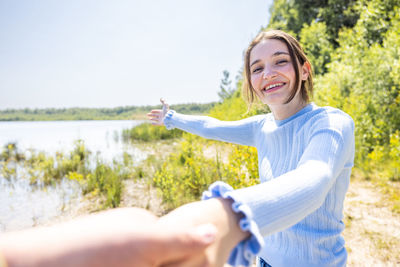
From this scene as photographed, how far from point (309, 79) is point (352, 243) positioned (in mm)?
2326

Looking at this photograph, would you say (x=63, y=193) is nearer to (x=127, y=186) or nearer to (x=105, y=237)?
(x=127, y=186)

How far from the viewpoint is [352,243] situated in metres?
2.60

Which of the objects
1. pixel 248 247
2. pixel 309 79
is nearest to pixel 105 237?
pixel 248 247

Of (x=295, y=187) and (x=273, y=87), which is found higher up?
(x=273, y=87)

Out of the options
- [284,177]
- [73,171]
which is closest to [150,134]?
[73,171]

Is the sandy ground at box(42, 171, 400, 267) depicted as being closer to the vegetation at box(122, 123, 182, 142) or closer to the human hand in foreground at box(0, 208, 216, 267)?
the human hand in foreground at box(0, 208, 216, 267)

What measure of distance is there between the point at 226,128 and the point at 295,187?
2.82 feet

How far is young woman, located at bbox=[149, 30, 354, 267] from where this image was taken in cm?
48

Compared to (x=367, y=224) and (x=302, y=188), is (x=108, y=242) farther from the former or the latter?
(x=367, y=224)

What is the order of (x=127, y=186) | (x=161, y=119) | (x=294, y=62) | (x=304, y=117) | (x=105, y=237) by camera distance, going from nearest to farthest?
(x=105, y=237) < (x=304, y=117) < (x=294, y=62) < (x=161, y=119) < (x=127, y=186)

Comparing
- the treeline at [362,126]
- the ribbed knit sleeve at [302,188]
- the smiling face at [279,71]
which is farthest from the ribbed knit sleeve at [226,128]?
the treeline at [362,126]

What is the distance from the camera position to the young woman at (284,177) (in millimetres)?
484

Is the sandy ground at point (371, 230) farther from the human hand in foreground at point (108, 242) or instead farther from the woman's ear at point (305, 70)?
the human hand in foreground at point (108, 242)

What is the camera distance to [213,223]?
456mm
